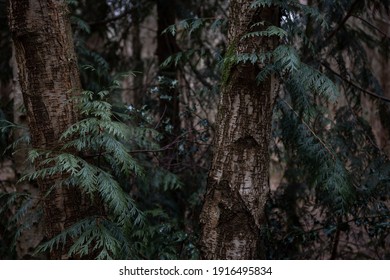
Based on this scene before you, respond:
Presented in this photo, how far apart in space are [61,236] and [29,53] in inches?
46.8

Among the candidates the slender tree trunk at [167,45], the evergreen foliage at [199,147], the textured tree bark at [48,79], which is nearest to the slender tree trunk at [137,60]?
the evergreen foliage at [199,147]

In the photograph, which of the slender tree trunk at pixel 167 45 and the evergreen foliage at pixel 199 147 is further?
the slender tree trunk at pixel 167 45

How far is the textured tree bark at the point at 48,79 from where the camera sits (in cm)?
264

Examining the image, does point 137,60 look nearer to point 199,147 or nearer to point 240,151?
point 199,147

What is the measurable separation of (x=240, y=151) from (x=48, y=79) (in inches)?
52.4

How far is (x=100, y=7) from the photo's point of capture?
546 centimetres

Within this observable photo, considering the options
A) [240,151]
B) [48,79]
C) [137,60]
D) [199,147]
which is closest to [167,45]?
[137,60]

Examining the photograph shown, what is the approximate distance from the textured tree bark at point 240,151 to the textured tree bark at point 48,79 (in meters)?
0.93

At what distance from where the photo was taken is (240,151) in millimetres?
2697

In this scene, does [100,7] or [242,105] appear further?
[100,7]

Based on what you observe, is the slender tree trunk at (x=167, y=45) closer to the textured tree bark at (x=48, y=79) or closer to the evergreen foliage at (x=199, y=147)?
the evergreen foliage at (x=199, y=147)

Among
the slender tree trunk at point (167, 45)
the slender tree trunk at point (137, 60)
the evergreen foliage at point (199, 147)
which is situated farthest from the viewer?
the slender tree trunk at point (137, 60)
